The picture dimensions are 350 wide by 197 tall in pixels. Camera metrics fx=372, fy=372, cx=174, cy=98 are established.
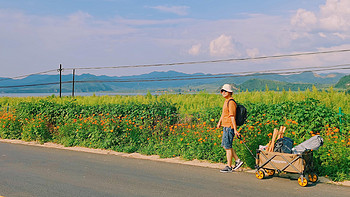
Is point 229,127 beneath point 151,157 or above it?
above

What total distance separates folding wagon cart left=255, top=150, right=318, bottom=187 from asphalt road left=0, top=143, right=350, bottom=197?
0.20 m

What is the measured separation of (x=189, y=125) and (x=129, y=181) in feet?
15.0

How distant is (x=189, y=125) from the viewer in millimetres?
12555

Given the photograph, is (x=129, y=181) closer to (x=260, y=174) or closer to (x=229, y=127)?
(x=229, y=127)

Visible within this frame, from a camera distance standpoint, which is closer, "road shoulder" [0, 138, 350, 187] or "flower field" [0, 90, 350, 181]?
"road shoulder" [0, 138, 350, 187]

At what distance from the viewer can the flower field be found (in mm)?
9969

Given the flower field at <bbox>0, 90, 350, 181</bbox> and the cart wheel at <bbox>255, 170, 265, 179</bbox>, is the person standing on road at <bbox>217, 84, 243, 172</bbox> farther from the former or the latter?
the cart wheel at <bbox>255, 170, 265, 179</bbox>

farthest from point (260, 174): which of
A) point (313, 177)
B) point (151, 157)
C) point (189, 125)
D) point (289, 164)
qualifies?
point (189, 125)

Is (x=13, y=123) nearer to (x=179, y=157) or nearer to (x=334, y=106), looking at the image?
(x=179, y=157)

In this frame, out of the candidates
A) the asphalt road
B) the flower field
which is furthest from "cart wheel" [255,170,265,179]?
the flower field

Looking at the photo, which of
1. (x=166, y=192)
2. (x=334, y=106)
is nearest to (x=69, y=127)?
(x=166, y=192)

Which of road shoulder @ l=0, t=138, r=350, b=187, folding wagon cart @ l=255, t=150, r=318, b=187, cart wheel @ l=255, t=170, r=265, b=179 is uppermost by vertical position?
folding wagon cart @ l=255, t=150, r=318, b=187

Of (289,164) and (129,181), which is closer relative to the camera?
(289,164)

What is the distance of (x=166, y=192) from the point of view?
7.39 meters
